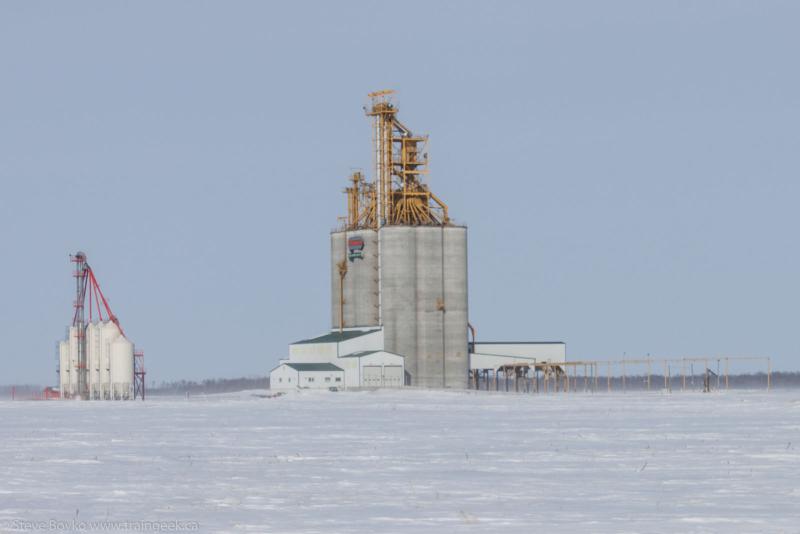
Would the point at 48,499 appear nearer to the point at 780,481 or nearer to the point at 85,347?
the point at 780,481

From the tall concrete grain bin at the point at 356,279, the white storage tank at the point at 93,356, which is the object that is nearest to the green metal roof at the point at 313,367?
the tall concrete grain bin at the point at 356,279

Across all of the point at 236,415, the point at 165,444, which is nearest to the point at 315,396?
the point at 236,415

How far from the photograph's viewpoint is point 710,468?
31531 millimetres

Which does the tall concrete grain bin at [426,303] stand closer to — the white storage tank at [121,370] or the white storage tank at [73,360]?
the white storage tank at [121,370]

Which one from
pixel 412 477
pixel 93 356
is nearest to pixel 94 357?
pixel 93 356

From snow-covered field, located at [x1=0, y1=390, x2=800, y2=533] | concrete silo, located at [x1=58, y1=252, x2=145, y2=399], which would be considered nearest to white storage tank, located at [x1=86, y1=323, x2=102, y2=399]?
concrete silo, located at [x1=58, y1=252, x2=145, y2=399]

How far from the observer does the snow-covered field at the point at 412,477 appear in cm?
2284

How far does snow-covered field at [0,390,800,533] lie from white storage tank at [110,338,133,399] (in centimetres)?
7267

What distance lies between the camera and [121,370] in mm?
125250

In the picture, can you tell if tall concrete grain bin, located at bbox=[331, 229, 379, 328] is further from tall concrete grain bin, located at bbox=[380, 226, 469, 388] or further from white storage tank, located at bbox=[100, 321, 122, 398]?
white storage tank, located at bbox=[100, 321, 122, 398]

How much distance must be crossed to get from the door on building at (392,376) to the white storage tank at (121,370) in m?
21.4

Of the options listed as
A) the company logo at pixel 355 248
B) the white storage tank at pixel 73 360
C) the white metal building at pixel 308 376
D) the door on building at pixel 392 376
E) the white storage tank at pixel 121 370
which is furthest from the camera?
the company logo at pixel 355 248

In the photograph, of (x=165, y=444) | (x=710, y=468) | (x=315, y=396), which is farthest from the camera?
(x=315, y=396)

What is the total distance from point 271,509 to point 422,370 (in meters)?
109
